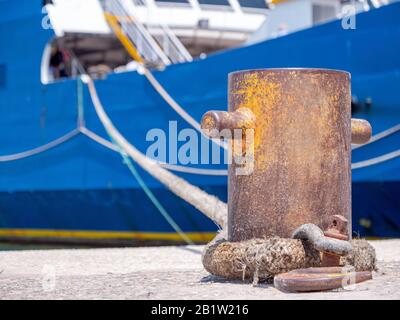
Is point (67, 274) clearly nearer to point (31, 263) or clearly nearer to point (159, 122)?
point (31, 263)

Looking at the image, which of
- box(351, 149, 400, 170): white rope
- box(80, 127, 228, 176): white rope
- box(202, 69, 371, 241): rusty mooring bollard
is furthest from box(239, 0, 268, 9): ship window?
box(202, 69, 371, 241): rusty mooring bollard

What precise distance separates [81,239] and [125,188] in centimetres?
143

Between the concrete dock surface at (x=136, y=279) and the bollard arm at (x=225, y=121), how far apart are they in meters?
0.69

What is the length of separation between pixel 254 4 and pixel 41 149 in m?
3.93

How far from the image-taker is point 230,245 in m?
3.83

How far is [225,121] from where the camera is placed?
3.70 metres

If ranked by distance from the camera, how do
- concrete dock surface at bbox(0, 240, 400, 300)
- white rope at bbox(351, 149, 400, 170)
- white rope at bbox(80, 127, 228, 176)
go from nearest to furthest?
concrete dock surface at bbox(0, 240, 400, 300) < white rope at bbox(351, 149, 400, 170) < white rope at bbox(80, 127, 228, 176)

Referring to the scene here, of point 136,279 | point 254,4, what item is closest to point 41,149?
point 254,4

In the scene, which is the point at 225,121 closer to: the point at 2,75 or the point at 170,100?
the point at 170,100

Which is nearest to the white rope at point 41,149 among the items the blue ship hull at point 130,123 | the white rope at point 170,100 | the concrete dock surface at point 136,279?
the blue ship hull at point 130,123

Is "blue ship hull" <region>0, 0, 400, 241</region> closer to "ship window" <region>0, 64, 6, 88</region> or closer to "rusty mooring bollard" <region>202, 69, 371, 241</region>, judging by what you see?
"ship window" <region>0, 64, 6, 88</region>

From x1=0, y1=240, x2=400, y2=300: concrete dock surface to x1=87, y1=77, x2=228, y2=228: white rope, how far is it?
1.10 ft

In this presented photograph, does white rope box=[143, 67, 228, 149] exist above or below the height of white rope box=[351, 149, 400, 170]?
above

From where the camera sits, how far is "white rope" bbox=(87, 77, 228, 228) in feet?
17.3
